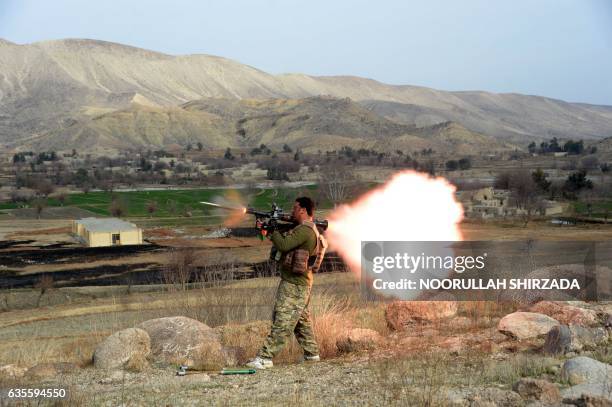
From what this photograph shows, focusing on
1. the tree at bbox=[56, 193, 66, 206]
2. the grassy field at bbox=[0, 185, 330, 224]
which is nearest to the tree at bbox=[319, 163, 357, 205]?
the grassy field at bbox=[0, 185, 330, 224]

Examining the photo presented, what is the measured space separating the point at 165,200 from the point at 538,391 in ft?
311

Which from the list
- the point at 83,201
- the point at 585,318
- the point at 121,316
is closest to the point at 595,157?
the point at 83,201

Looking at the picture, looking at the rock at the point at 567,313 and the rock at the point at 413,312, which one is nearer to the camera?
the rock at the point at 567,313

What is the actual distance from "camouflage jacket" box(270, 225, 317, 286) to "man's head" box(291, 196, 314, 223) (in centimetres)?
24

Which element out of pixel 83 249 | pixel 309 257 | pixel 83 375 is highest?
pixel 309 257

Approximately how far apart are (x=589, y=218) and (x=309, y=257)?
66.8 metres

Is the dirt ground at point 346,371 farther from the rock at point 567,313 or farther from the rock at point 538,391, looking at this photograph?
the rock at point 567,313

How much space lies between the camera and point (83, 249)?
64750 millimetres

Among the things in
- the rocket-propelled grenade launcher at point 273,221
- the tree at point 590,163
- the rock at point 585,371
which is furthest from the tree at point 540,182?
the rock at point 585,371

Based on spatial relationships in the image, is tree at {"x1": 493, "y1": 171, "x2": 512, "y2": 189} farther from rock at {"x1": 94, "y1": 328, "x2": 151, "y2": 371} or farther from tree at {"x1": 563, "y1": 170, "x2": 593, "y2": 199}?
rock at {"x1": 94, "y1": 328, "x2": 151, "y2": 371}

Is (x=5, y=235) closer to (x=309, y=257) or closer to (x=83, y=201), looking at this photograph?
(x=83, y=201)

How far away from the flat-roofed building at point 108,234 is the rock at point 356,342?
57874 millimetres

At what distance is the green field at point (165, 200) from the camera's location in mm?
91812

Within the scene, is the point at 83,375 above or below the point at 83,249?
above
